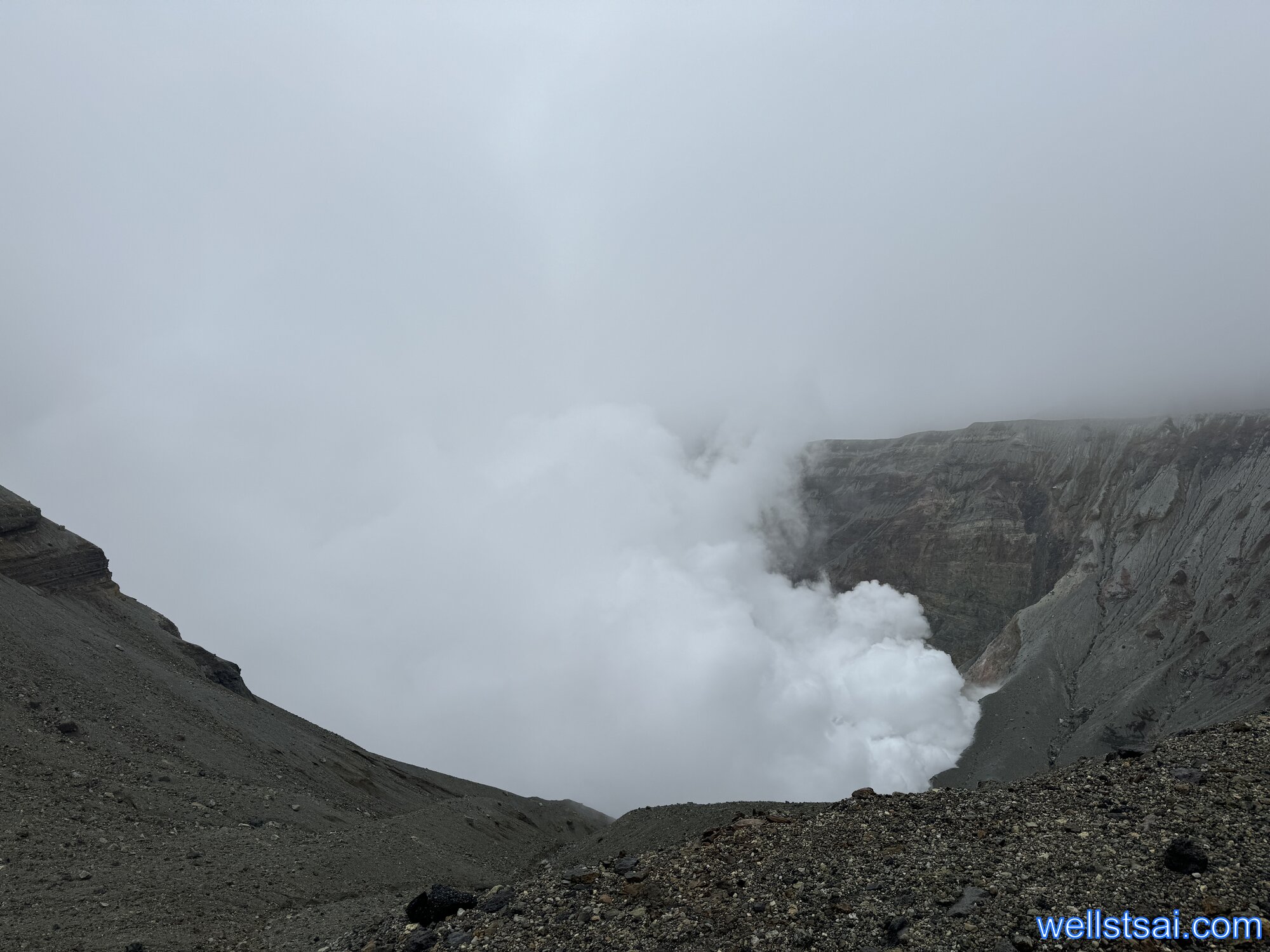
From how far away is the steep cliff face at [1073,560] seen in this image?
74.4m

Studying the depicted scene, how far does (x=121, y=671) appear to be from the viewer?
136 feet

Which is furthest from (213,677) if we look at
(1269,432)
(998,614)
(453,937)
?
(1269,432)

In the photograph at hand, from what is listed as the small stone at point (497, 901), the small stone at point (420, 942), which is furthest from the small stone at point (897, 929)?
the small stone at point (420, 942)

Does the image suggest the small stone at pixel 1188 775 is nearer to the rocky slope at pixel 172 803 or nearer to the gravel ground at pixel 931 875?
the gravel ground at pixel 931 875

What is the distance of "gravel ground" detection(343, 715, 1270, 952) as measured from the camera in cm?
1056

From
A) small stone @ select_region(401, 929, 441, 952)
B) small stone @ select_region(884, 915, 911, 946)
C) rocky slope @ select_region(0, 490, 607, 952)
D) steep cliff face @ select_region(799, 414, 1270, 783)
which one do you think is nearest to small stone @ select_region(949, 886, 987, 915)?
small stone @ select_region(884, 915, 911, 946)

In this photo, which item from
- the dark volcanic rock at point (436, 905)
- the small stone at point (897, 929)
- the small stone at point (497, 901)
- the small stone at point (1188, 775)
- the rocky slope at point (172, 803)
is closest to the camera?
the small stone at point (897, 929)

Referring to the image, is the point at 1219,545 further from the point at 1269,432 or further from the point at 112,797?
the point at 112,797

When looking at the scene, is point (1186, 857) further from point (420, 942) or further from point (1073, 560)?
A: point (1073, 560)

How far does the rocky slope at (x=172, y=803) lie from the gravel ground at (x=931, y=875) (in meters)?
6.71

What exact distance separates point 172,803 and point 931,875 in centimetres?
2892

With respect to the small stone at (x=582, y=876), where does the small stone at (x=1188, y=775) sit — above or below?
above

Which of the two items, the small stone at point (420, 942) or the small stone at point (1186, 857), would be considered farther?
the small stone at point (420, 942)

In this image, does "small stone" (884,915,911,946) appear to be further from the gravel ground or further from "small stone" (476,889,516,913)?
"small stone" (476,889,516,913)
